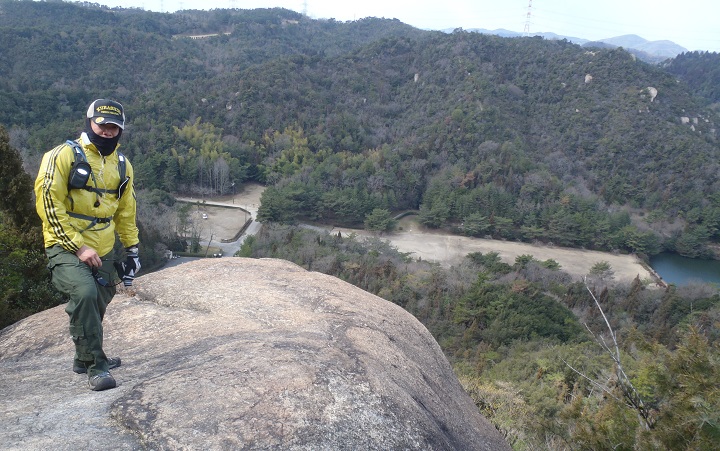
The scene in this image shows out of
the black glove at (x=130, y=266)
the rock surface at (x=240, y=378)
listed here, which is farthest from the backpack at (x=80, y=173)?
the rock surface at (x=240, y=378)

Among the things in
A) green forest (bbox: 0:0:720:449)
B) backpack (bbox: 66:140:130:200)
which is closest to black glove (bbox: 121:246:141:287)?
backpack (bbox: 66:140:130:200)

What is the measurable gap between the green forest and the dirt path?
1399mm

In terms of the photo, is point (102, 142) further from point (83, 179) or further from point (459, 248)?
point (459, 248)

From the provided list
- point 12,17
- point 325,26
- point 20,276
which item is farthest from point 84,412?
point 325,26

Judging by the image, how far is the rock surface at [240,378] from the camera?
10.5 feet

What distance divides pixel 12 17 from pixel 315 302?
332 feet

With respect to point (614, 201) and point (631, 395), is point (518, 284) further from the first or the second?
point (614, 201)

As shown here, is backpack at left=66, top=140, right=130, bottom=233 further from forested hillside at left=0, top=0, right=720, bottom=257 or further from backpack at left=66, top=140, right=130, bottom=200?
forested hillside at left=0, top=0, right=720, bottom=257

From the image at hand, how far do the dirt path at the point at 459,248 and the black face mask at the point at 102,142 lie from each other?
34.5 m

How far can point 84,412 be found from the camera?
3.40 metres

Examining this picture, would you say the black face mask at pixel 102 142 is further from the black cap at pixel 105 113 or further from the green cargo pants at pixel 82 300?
the green cargo pants at pixel 82 300

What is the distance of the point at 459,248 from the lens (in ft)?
138

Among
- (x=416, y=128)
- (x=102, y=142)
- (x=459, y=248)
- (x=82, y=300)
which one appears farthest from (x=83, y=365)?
(x=416, y=128)

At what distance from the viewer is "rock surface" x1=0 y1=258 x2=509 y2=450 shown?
10.5ft
